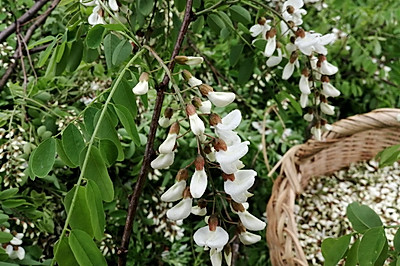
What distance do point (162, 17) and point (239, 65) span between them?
187 millimetres

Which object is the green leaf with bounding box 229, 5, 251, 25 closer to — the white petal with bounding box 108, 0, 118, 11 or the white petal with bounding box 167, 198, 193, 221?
the white petal with bounding box 108, 0, 118, 11

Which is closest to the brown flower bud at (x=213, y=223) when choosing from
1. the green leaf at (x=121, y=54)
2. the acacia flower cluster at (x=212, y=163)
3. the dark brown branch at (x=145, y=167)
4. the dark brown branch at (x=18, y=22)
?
the acacia flower cluster at (x=212, y=163)

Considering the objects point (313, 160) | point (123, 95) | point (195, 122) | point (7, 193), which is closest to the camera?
point (195, 122)

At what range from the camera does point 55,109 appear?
0.89m

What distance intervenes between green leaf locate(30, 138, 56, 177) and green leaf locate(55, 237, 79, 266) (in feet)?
0.32

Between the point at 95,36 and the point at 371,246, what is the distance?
0.40m

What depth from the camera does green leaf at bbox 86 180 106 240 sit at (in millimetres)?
496

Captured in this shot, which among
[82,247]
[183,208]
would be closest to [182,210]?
[183,208]

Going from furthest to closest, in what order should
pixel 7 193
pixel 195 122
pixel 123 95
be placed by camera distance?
pixel 7 193
pixel 123 95
pixel 195 122

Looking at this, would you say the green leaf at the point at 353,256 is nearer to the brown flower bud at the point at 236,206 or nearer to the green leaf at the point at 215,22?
the brown flower bud at the point at 236,206

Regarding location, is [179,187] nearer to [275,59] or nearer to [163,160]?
[163,160]

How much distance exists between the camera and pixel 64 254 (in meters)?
0.49

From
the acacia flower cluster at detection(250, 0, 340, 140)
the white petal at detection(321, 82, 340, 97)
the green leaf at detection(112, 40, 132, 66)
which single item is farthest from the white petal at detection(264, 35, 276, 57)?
the green leaf at detection(112, 40, 132, 66)

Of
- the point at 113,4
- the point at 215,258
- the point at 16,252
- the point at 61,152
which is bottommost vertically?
the point at 16,252
